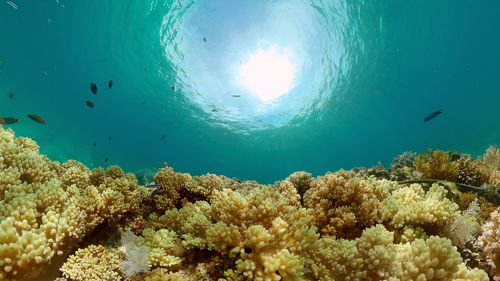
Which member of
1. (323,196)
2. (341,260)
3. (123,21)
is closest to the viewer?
(341,260)

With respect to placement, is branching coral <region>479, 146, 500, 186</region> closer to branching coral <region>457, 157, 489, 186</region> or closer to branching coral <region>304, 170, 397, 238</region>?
branching coral <region>457, 157, 489, 186</region>

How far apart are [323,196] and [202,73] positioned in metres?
28.2

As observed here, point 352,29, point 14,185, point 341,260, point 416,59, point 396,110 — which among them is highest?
point 396,110

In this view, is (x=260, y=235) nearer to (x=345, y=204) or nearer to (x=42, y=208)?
(x=345, y=204)

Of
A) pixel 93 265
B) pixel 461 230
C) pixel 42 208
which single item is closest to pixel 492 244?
pixel 461 230

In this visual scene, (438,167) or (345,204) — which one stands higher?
(438,167)

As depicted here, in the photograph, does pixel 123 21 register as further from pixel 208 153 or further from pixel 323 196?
pixel 208 153

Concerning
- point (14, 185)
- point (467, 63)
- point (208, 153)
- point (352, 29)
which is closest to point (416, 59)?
point (467, 63)

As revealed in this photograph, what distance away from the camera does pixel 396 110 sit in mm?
40500

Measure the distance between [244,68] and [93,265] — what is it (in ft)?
98.1

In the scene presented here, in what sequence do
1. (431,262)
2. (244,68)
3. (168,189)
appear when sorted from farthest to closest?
1. (244,68)
2. (168,189)
3. (431,262)

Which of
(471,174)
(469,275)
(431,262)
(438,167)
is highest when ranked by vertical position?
(438,167)

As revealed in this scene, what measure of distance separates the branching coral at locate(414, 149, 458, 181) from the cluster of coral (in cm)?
44

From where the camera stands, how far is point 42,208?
105 inches
